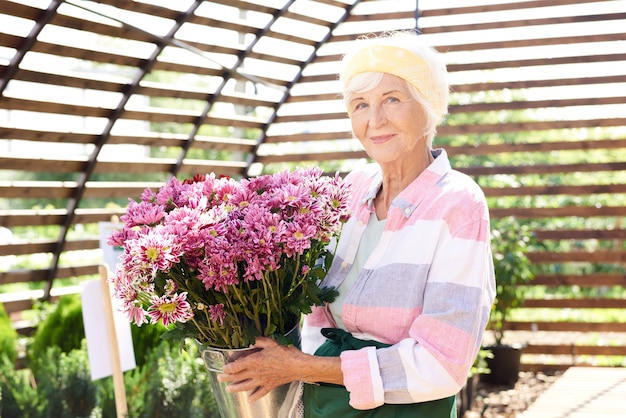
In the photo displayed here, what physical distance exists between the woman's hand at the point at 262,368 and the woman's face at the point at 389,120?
0.43 m

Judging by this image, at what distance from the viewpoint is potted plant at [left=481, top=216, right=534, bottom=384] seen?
20.0 ft

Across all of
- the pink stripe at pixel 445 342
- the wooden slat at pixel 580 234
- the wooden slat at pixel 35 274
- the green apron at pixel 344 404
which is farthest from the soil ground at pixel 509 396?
the pink stripe at pixel 445 342

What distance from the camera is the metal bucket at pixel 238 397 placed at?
1440 mm

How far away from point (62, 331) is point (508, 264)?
3.22m

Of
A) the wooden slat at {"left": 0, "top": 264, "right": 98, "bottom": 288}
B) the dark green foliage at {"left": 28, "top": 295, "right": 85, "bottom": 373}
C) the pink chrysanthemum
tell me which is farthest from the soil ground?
the pink chrysanthemum

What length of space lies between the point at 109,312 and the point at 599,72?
15.5ft

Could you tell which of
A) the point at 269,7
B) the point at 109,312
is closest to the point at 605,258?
the point at 269,7

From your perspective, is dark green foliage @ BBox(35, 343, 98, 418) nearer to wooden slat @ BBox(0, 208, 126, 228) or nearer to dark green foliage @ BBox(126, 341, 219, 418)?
dark green foliage @ BBox(126, 341, 219, 418)

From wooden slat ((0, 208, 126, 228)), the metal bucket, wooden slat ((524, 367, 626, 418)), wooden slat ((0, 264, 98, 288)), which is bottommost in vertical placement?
wooden slat ((524, 367, 626, 418))

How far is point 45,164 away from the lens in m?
4.87

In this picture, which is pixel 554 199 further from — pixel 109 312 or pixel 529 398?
pixel 109 312

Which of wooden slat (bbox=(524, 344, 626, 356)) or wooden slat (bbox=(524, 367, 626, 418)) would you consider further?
wooden slat (bbox=(524, 344, 626, 356))

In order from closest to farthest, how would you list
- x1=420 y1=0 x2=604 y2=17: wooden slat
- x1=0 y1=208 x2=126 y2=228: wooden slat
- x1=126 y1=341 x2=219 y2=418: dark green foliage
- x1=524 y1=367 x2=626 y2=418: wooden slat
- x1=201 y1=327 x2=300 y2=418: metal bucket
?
1. x1=201 y1=327 x2=300 y2=418: metal bucket
2. x1=126 y1=341 x2=219 y2=418: dark green foliage
3. x1=524 y1=367 x2=626 y2=418: wooden slat
4. x1=0 y1=208 x2=126 y2=228: wooden slat
5. x1=420 y1=0 x2=604 y2=17: wooden slat

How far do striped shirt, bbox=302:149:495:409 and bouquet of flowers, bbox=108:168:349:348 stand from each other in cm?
11
